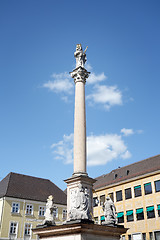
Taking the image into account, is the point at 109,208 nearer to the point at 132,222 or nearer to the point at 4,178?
the point at 132,222

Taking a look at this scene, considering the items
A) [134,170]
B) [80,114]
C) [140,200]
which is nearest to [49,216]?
[80,114]

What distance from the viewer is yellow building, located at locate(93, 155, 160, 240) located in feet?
112

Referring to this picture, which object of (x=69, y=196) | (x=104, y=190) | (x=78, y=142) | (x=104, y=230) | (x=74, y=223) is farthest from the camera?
(x=104, y=190)

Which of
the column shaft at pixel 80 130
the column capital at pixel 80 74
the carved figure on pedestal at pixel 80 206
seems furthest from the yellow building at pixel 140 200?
the carved figure on pedestal at pixel 80 206

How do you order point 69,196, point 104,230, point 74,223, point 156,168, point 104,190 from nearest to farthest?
1. point 74,223
2. point 104,230
3. point 69,196
4. point 156,168
5. point 104,190

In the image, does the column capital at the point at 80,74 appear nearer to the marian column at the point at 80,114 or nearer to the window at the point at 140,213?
the marian column at the point at 80,114

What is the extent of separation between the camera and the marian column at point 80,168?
14.9 metres

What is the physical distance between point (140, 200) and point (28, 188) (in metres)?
18.1

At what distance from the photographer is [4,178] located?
45.3 meters

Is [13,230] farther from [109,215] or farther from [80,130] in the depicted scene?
[80,130]

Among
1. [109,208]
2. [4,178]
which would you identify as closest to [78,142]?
[109,208]

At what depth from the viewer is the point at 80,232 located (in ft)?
43.2

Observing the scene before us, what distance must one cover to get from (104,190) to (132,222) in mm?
7333

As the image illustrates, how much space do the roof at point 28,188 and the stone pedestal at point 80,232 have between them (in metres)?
26.0
